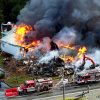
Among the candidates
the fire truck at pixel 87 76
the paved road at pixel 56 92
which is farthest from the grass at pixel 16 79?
the fire truck at pixel 87 76

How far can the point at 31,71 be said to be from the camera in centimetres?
6750

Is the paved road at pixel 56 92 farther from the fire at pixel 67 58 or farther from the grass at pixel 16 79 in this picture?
the fire at pixel 67 58

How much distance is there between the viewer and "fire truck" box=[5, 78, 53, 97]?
5856 cm

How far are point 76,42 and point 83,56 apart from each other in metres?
6.64

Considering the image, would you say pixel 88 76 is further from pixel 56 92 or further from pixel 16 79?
pixel 16 79

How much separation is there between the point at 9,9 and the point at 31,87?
5403 cm

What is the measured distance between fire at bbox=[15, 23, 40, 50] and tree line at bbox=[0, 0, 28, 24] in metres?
22.5

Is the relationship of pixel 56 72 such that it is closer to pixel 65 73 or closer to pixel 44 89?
pixel 65 73

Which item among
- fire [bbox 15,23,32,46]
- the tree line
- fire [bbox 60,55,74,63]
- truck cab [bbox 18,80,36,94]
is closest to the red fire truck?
truck cab [bbox 18,80,36,94]

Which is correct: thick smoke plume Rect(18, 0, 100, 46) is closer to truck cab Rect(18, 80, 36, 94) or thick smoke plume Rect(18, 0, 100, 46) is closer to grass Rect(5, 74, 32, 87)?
grass Rect(5, 74, 32, 87)

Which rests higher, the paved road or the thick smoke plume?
the thick smoke plume

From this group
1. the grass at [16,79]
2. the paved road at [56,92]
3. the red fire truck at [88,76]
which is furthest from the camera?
the grass at [16,79]

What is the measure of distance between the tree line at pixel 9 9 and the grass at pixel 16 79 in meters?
40.3

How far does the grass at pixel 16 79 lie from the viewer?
6377 cm
